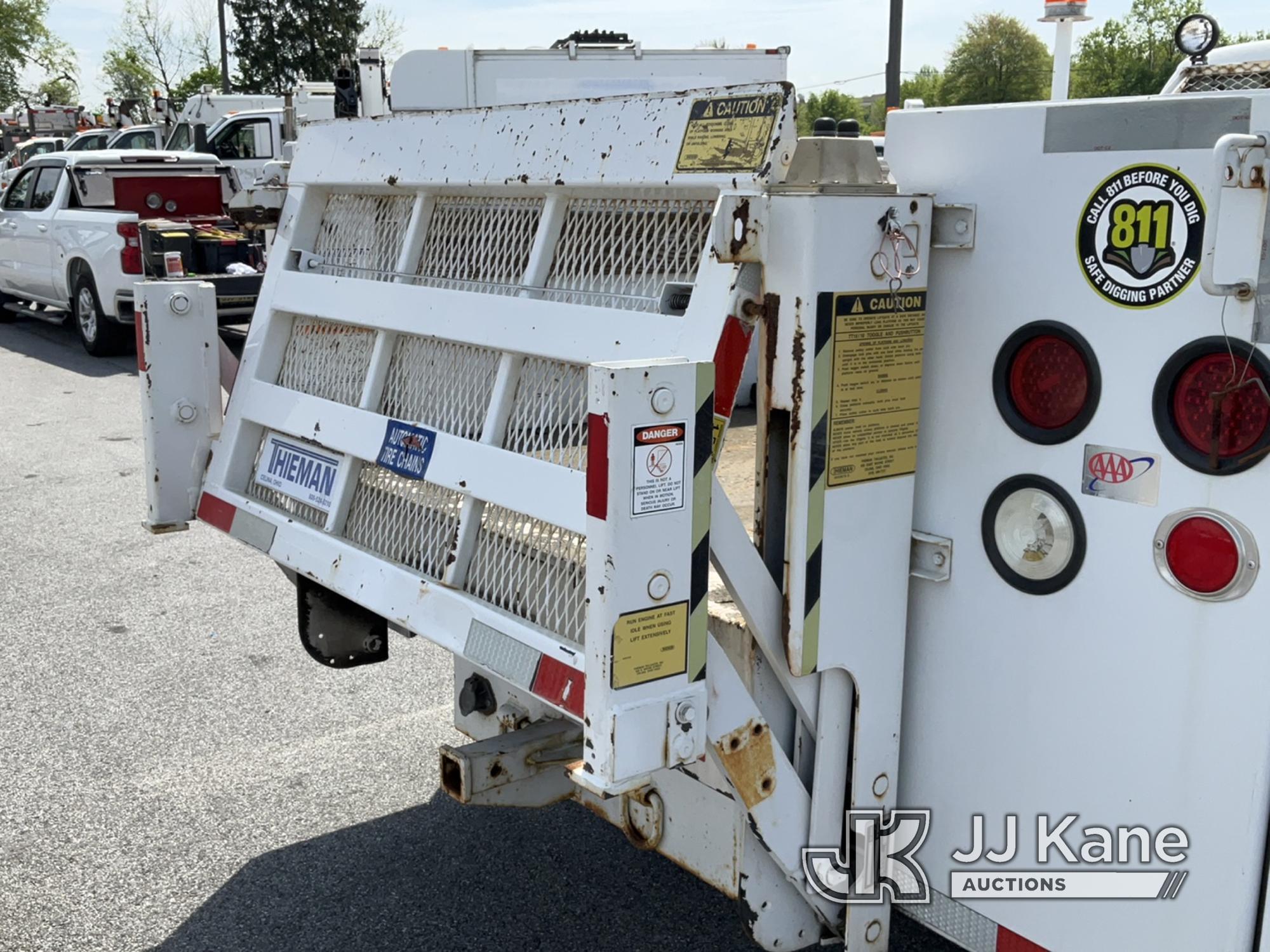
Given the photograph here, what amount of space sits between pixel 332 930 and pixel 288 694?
1.60m

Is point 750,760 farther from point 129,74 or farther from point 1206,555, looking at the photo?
point 129,74

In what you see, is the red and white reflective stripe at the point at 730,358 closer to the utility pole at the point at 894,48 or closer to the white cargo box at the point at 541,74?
the white cargo box at the point at 541,74

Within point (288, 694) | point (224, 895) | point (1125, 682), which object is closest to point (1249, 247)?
point (1125, 682)

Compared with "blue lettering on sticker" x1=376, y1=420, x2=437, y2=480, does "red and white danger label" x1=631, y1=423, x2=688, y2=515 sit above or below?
above

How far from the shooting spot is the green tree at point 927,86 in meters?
38.8

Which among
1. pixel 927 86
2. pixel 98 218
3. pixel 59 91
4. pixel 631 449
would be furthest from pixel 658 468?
pixel 59 91

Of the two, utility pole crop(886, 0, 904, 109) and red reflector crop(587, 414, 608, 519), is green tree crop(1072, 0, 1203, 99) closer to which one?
utility pole crop(886, 0, 904, 109)

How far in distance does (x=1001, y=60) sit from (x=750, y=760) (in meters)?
36.8

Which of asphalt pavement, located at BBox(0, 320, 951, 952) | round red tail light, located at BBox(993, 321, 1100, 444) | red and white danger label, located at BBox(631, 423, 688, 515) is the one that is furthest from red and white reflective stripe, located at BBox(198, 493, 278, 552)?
round red tail light, located at BBox(993, 321, 1100, 444)

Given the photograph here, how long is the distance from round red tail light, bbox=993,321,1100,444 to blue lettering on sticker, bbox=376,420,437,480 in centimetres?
138

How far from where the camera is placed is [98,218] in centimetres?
1316

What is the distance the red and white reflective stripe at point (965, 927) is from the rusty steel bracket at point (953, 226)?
1254mm

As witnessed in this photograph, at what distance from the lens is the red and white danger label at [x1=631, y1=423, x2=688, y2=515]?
6.69 ft

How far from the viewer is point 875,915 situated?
2.52 m
